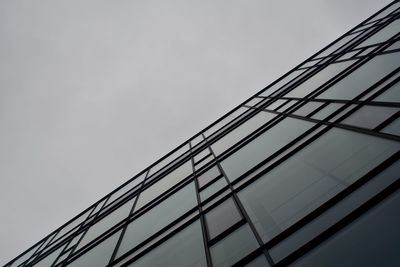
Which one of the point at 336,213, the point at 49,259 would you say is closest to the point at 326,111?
the point at 336,213

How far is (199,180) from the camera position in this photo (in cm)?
862

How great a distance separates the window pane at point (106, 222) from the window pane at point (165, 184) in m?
0.51

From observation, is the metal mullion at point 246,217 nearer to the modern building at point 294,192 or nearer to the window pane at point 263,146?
the modern building at point 294,192

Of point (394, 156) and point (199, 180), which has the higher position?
point (199, 180)

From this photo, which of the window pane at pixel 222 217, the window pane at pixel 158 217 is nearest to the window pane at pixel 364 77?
the window pane at pixel 222 217

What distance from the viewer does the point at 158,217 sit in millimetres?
8086

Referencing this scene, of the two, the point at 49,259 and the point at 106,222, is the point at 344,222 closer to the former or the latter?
the point at 106,222

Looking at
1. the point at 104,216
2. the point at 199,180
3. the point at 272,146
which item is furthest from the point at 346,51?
the point at 104,216

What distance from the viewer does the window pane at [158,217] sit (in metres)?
7.44

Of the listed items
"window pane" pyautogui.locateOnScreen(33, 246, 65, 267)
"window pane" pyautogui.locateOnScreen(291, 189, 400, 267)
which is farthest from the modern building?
"window pane" pyautogui.locateOnScreen(33, 246, 65, 267)

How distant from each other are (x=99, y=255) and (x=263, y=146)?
5.08 metres

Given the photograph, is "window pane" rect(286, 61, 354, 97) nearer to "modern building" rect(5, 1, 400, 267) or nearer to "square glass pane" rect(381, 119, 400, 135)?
"modern building" rect(5, 1, 400, 267)

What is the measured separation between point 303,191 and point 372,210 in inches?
49.9

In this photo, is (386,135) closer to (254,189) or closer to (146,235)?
(254,189)
